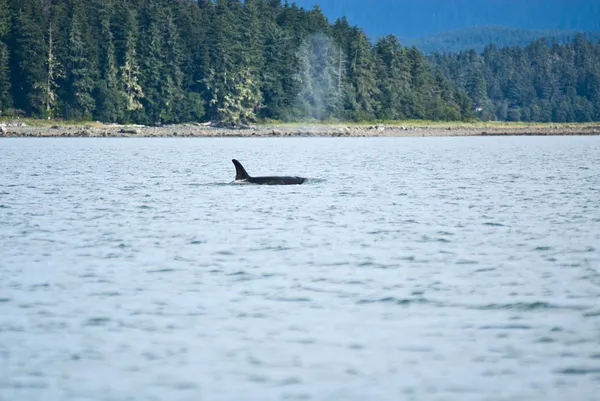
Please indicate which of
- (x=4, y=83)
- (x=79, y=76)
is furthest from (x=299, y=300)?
(x=79, y=76)

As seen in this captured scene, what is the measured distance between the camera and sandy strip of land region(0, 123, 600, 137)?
118 metres

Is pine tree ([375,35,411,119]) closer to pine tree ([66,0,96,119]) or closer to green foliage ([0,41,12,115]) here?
pine tree ([66,0,96,119])

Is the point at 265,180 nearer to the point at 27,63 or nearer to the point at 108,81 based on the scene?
the point at 27,63

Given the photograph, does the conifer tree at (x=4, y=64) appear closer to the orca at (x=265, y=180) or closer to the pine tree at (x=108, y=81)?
the pine tree at (x=108, y=81)

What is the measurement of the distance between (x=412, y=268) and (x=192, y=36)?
128 metres

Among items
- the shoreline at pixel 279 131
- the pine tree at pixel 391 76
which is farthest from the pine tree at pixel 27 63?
the pine tree at pixel 391 76

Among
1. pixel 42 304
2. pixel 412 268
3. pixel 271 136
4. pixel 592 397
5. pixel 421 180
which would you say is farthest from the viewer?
pixel 271 136

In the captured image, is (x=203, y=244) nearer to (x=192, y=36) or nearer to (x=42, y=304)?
(x=42, y=304)

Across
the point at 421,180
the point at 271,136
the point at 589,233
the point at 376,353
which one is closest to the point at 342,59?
Answer: the point at 271,136

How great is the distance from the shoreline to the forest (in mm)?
2990

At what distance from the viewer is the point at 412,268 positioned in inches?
699

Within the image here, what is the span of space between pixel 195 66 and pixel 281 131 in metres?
17.0

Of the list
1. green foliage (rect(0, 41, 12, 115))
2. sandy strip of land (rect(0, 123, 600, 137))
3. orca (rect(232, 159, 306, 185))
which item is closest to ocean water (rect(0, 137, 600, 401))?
orca (rect(232, 159, 306, 185))

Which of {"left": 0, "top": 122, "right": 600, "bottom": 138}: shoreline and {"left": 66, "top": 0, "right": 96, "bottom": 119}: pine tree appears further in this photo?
{"left": 66, "top": 0, "right": 96, "bottom": 119}: pine tree
